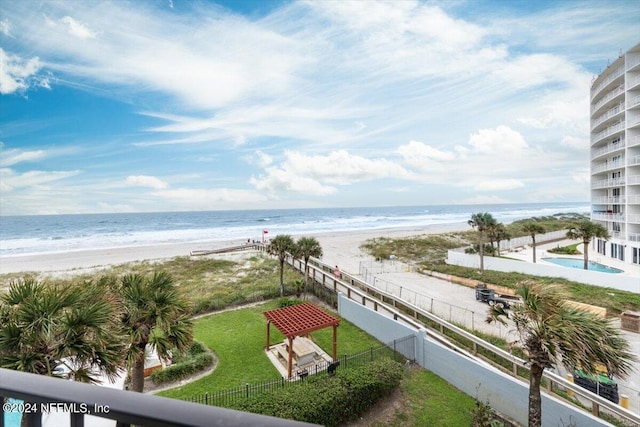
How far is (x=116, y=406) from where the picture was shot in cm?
104

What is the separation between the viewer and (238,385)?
11.7m

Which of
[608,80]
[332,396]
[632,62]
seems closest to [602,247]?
[608,80]

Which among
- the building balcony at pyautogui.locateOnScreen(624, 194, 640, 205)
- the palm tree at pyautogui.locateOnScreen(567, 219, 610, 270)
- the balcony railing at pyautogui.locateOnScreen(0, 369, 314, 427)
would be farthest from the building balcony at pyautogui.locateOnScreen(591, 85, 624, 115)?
the balcony railing at pyautogui.locateOnScreen(0, 369, 314, 427)

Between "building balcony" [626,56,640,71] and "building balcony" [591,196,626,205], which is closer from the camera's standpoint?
"building balcony" [626,56,640,71]

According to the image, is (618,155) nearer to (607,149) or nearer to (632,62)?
(607,149)

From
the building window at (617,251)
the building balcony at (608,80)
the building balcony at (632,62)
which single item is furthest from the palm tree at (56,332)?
the building balcony at (608,80)

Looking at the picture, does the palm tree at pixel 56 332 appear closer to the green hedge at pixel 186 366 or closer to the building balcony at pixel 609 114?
the green hedge at pixel 186 366

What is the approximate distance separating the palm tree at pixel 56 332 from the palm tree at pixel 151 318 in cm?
160

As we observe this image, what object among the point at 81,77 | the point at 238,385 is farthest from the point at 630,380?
the point at 81,77

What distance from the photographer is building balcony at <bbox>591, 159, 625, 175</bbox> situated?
32000 millimetres

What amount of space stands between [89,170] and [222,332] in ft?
372

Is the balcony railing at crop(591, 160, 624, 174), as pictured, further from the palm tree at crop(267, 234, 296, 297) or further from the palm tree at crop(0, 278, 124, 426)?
the palm tree at crop(0, 278, 124, 426)

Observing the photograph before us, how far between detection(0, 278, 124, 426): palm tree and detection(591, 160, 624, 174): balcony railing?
4414 centimetres

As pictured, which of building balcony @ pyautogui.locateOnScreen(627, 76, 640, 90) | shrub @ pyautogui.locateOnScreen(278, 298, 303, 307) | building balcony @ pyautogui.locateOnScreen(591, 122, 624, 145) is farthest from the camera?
building balcony @ pyautogui.locateOnScreen(591, 122, 624, 145)
